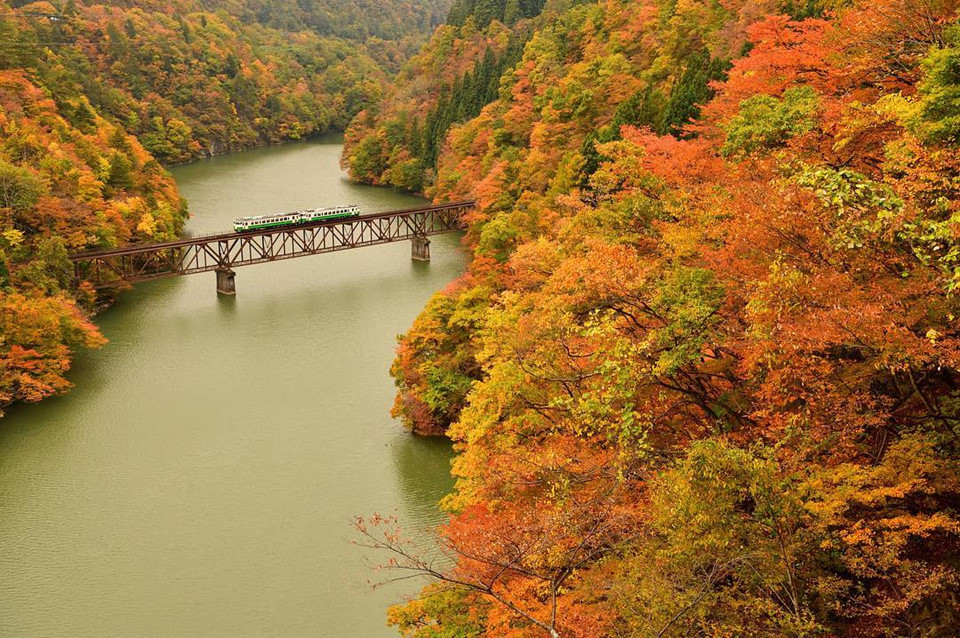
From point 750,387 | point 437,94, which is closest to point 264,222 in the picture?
point 437,94

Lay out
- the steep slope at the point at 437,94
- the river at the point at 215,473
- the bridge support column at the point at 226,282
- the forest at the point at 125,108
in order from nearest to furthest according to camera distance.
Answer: the river at the point at 215,473, the forest at the point at 125,108, the bridge support column at the point at 226,282, the steep slope at the point at 437,94

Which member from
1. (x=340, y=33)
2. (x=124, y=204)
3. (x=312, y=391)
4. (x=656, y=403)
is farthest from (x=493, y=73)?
(x=340, y=33)

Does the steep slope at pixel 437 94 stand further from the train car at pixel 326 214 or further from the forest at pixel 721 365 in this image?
the forest at pixel 721 365

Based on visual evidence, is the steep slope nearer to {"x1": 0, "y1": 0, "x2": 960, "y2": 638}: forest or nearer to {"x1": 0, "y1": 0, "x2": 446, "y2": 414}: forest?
{"x1": 0, "y1": 0, "x2": 446, "y2": 414}: forest

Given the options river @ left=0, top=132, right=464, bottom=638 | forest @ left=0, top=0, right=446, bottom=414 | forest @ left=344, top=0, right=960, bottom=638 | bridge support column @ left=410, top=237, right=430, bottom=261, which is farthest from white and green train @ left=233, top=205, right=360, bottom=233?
forest @ left=344, top=0, right=960, bottom=638

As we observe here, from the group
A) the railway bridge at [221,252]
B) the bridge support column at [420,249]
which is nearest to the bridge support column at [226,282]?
the railway bridge at [221,252]

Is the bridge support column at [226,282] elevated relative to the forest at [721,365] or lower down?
lower down

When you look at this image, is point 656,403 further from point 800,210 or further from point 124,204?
point 124,204
